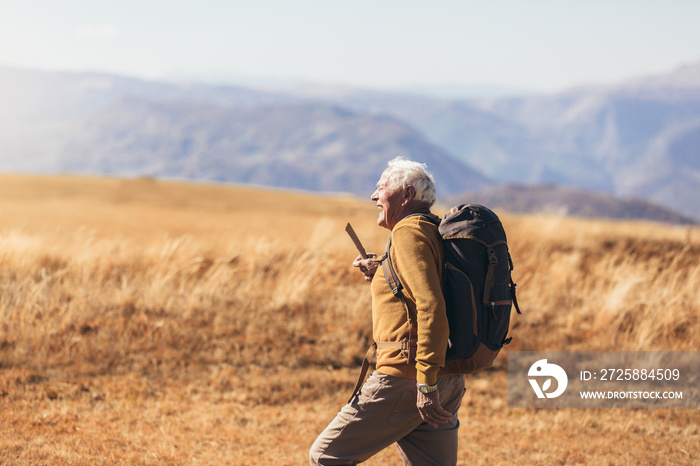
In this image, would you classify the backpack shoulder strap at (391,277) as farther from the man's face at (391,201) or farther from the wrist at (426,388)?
the wrist at (426,388)

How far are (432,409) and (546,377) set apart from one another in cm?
530

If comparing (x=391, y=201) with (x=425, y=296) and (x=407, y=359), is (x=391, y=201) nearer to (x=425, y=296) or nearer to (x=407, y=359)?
(x=425, y=296)

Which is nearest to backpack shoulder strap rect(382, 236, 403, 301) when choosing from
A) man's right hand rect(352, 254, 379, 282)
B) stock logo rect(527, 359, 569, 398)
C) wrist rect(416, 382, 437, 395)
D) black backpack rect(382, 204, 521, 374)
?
black backpack rect(382, 204, 521, 374)

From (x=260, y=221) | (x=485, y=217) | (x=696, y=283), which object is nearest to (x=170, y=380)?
(x=485, y=217)

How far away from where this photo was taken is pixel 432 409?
297 centimetres

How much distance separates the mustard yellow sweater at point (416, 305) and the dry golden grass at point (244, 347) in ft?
8.25

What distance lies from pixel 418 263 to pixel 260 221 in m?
18.6

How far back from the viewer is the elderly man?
2887mm

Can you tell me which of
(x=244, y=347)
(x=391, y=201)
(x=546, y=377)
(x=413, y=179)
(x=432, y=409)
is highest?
(x=413, y=179)

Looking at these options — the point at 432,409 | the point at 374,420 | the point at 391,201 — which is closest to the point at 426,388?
the point at 432,409

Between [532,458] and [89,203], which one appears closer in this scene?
[532,458]

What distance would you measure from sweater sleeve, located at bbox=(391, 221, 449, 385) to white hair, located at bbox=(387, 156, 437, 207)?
0.26 m

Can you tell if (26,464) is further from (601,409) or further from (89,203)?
(89,203)

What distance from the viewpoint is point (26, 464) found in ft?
15.1
